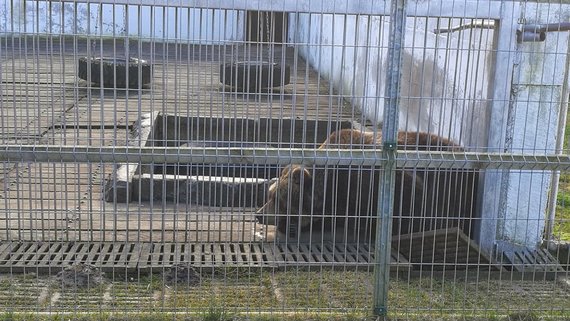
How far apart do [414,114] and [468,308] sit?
4892mm

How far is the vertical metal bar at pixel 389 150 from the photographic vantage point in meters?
5.21

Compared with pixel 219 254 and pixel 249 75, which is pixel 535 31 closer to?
pixel 249 75

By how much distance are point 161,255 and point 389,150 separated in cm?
259

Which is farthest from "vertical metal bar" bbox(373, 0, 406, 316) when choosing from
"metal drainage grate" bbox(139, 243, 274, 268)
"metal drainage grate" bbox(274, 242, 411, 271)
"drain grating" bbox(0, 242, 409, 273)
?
"metal drainage grate" bbox(139, 243, 274, 268)

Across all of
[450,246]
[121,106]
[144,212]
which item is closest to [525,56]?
[450,246]

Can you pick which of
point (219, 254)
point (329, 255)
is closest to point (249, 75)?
point (219, 254)

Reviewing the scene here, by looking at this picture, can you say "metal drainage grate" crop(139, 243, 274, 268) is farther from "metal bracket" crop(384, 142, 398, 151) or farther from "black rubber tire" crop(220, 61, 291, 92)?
"metal bracket" crop(384, 142, 398, 151)

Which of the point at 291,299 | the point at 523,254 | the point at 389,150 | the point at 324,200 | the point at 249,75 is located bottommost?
the point at 291,299

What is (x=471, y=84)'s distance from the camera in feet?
24.3

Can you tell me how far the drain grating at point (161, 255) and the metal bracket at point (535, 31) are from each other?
219 cm

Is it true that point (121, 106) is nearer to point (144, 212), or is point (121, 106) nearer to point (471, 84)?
point (144, 212)

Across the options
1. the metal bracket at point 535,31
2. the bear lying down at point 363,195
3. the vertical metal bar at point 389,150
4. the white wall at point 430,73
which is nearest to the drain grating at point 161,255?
the bear lying down at point 363,195

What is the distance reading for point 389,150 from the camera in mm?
5371

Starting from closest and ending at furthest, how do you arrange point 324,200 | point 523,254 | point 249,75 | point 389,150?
point 389,150 → point 324,200 → point 523,254 → point 249,75
